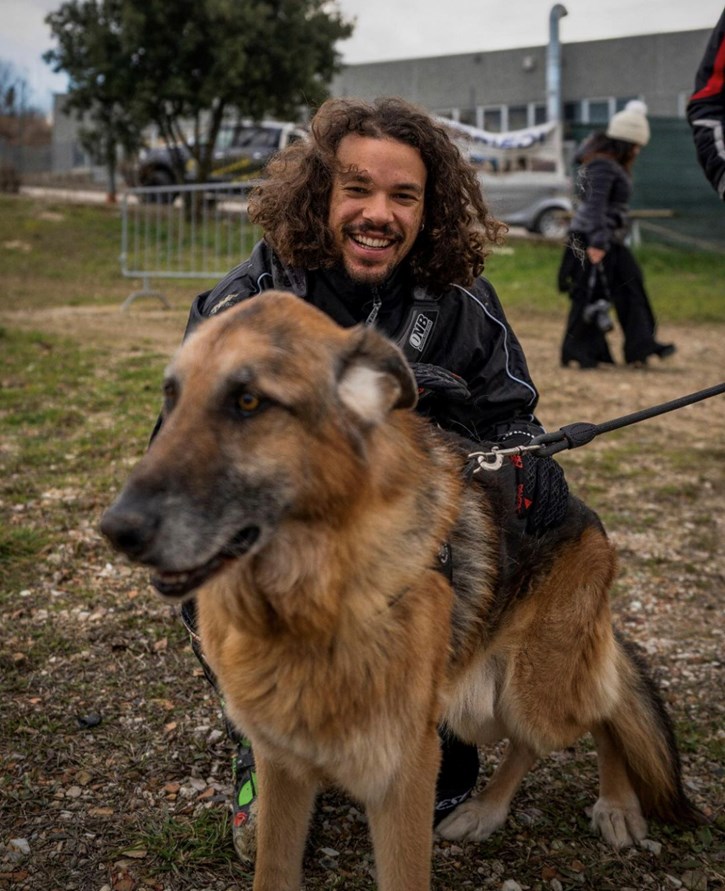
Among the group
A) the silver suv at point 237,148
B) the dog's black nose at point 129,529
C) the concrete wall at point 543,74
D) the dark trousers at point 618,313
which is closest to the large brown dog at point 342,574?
the dog's black nose at point 129,529

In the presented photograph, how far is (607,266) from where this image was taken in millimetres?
10633

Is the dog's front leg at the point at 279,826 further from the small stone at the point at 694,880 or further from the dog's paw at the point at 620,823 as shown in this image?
the small stone at the point at 694,880

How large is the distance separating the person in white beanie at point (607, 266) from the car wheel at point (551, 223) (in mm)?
11643

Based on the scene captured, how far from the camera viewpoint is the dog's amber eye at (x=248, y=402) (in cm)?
221

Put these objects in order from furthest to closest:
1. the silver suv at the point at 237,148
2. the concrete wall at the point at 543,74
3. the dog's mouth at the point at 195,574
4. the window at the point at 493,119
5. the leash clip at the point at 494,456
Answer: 1. the window at the point at 493,119
2. the concrete wall at the point at 543,74
3. the silver suv at the point at 237,148
4. the leash clip at the point at 494,456
5. the dog's mouth at the point at 195,574

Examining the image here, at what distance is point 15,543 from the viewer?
5078 mm

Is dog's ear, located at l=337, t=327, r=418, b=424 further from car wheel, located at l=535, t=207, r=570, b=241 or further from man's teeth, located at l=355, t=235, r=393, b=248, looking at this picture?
car wheel, located at l=535, t=207, r=570, b=241

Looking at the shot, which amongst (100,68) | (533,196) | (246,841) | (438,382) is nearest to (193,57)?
(100,68)

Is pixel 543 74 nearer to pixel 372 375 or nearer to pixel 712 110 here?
pixel 712 110

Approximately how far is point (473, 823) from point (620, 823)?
53cm

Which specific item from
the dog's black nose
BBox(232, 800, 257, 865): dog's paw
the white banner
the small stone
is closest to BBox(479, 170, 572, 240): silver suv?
the white banner

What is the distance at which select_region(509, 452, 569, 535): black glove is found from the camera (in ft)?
10.0

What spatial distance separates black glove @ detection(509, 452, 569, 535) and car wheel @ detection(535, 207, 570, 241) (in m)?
20.1

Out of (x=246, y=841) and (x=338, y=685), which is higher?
(x=338, y=685)
